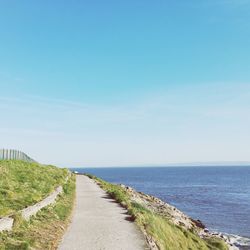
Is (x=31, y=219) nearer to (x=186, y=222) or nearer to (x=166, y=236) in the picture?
(x=166, y=236)

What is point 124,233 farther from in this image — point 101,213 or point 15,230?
point 101,213

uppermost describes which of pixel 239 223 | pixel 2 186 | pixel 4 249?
pixel 2 186

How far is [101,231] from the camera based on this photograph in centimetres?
1698

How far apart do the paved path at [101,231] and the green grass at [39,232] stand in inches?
16.1

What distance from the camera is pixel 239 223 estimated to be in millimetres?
50125

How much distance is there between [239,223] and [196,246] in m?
28.8

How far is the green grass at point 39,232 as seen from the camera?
12.9 m

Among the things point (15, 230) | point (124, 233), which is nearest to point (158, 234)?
point (124, 233)

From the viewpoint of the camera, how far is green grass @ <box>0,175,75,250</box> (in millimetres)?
12900

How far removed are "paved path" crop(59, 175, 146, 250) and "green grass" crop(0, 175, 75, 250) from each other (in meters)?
0.41

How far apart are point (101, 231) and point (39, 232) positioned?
275cm

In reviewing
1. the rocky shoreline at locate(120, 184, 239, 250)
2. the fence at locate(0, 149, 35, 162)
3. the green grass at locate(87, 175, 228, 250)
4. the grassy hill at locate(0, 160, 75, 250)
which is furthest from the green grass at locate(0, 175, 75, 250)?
the fence at locate(0, 149, 35, 162)

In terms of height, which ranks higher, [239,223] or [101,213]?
[101,213]

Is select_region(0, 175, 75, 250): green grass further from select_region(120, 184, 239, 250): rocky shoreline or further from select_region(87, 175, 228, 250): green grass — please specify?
select_region(120, 184, 239, 250): rocky shoreline
